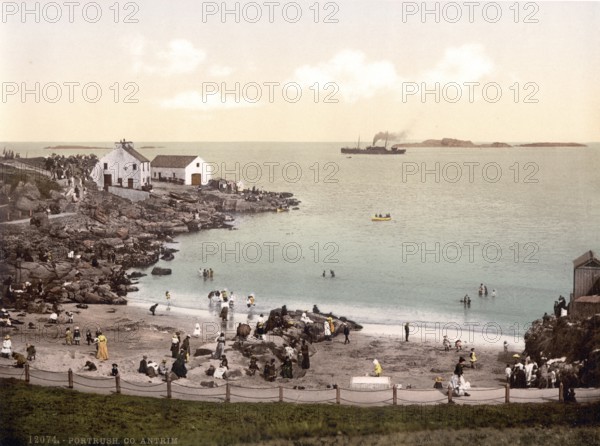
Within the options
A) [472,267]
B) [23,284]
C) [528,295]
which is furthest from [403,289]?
[23,284]

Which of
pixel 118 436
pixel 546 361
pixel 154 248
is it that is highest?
pixel 154 248

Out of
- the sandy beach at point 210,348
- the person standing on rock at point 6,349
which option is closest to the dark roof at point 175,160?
the sandy beach at point 210,348

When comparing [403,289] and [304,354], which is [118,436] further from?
[403,289]

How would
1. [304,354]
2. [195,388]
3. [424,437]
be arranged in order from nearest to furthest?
[424,437] < [195,388] < [304,354]

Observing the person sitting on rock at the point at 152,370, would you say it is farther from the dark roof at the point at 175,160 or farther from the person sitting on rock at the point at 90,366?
the dark roof at the point at 175,160

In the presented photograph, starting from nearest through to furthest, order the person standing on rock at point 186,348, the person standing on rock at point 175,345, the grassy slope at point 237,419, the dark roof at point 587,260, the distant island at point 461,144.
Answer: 1. the grassy slope at point 237,419
2. the person standing on rock at point 186,348
3. the person standing on rock at point 175,345
4. the dark roof at point 587,260
5. the distant island at point 461,144

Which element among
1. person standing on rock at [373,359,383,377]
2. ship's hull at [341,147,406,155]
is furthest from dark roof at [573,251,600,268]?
person standing on rock at [373,359,383,377]
